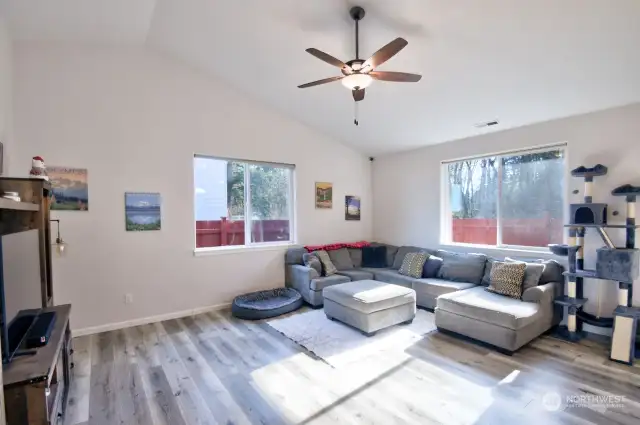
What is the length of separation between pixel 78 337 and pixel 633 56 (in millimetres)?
6096

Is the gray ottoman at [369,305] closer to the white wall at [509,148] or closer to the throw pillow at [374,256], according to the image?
the throw pillow at [374,256]

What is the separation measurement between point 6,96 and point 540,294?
18.8ft

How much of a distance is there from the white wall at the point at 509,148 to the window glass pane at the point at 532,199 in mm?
199

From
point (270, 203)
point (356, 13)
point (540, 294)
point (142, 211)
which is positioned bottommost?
point (540, 294)

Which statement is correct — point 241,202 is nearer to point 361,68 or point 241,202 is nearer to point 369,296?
point 369,296

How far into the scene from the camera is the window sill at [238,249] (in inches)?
176

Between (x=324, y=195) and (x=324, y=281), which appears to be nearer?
(x=324, y=281)

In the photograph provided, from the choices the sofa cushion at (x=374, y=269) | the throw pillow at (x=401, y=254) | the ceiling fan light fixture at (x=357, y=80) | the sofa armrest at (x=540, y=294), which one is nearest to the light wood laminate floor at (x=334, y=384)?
the sofa armrest at (x=540, y=294)

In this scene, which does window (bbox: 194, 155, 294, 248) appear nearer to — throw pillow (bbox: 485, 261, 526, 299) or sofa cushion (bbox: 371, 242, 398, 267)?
sofa cushion (bbox: 371, 242, 398, 267)

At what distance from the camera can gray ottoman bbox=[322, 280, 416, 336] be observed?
359cm

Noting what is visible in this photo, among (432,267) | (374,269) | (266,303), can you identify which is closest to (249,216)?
(266,303)

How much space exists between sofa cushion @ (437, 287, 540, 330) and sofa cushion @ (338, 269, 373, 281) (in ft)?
4.98

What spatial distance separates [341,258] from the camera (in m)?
5.45

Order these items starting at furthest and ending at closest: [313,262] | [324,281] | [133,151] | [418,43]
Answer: [313,262], [324,281], [133,151], [418,43]
